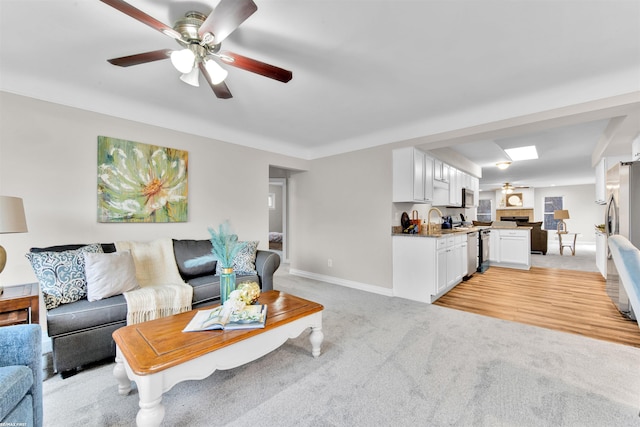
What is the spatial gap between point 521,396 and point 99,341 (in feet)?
9.94

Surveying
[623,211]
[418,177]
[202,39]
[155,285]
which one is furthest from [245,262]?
[623,211]

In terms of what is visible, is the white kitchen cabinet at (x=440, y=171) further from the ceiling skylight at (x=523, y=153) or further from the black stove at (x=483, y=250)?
the black stove at (x=483, y=250)

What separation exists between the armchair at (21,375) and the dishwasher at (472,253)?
5266 millimetres

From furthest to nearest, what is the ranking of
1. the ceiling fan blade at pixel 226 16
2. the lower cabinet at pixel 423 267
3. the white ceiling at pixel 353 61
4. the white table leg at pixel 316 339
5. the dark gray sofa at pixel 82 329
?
the lower cabinet at pixel 423 267 → the white table leg at pixel 316 339 → the dark gray sofa at pixel 82 329 → the white ceiling at pixel 353 61 → the ceiling fan blade at pixel 226 16

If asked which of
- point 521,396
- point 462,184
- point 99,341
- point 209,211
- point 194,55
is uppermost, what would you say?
point 194,55

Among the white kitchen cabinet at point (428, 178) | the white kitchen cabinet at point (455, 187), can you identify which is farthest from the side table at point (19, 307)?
the white kitchen cabinet at point (455, 187)

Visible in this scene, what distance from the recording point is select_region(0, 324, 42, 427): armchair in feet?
3.49

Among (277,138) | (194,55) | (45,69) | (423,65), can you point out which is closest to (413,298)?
(423,65)

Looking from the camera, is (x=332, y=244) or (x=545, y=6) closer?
(x=545, y=6)

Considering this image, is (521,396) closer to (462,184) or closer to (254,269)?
(254,269)

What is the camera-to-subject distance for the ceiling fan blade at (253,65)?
67.3 inches

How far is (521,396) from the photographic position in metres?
1.72

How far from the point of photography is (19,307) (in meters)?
1.88

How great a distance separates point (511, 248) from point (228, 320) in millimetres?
6347
